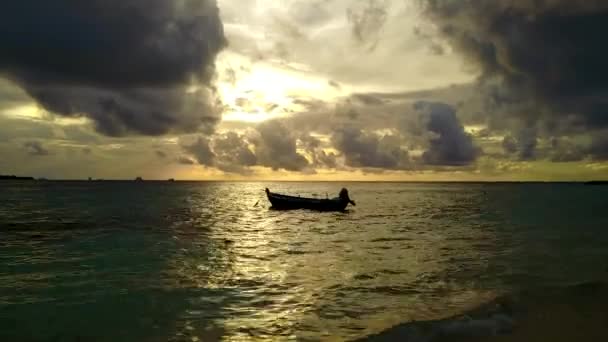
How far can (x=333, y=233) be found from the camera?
36969 millimetres

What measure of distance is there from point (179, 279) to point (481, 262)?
14.2m

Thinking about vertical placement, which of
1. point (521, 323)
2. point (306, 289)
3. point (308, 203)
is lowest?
point (306, 289)

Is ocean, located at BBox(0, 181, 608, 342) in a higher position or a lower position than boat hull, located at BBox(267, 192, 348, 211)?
lower

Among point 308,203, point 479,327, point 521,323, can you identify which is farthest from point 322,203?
point 479,327

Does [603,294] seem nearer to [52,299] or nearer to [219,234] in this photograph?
[52,299]

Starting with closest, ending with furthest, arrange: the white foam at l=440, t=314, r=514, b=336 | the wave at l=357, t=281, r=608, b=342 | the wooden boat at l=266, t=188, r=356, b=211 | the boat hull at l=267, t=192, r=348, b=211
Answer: the wave at l=357, t=281, r=608, b=342, the white foam at l=440, t=314, r=514, b=336, the wooden boat at l=266, t=188, r=356, b=211, the boat hull at l=267, t=192, r=348, b=211

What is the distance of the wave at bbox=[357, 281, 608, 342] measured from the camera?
9727 millimetres

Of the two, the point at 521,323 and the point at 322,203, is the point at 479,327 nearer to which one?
the point at 521,323

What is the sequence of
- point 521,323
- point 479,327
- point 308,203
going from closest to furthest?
point 479,327, point 521,323, point 308,203

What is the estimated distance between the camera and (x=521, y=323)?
1068 centimetres

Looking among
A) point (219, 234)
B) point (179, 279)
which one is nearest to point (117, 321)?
point (179, 279)

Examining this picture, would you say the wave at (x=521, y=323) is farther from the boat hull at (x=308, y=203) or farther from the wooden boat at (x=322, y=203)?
the boat hull at (x=308, y=203)

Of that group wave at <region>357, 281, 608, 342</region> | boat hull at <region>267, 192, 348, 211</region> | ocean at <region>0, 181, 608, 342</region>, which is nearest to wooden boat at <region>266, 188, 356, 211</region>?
boat hull at <region>267, 192, 348, 211</region>

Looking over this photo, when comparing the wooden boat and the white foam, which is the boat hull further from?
the white foam
